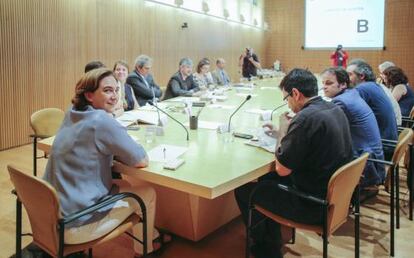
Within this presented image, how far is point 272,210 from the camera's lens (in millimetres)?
2094

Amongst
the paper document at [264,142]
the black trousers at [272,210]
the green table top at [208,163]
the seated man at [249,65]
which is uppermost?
the seated man at [249,65]

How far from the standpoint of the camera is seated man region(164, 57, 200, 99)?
545 centimetres

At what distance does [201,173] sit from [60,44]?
4.25 metres

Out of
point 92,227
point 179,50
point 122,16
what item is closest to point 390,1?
point 179,50

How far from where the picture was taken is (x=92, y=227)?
5.96 ft

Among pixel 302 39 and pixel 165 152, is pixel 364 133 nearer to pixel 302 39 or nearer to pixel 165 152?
pixel 165 152

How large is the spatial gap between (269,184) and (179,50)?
6617 mm

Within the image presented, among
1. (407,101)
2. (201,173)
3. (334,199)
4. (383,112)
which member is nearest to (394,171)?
(383,112)

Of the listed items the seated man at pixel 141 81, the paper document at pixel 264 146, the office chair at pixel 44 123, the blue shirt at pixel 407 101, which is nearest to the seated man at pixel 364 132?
the paper document at pixel 264 146

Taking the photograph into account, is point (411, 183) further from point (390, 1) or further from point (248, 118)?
point (390, 1)

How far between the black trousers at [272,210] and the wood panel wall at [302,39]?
1002 centimetres

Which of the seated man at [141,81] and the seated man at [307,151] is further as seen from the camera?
the seated man at [141,81]

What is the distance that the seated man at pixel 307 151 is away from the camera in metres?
1.98

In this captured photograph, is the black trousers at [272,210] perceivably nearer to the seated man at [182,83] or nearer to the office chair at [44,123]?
the office chair at [44,123]
